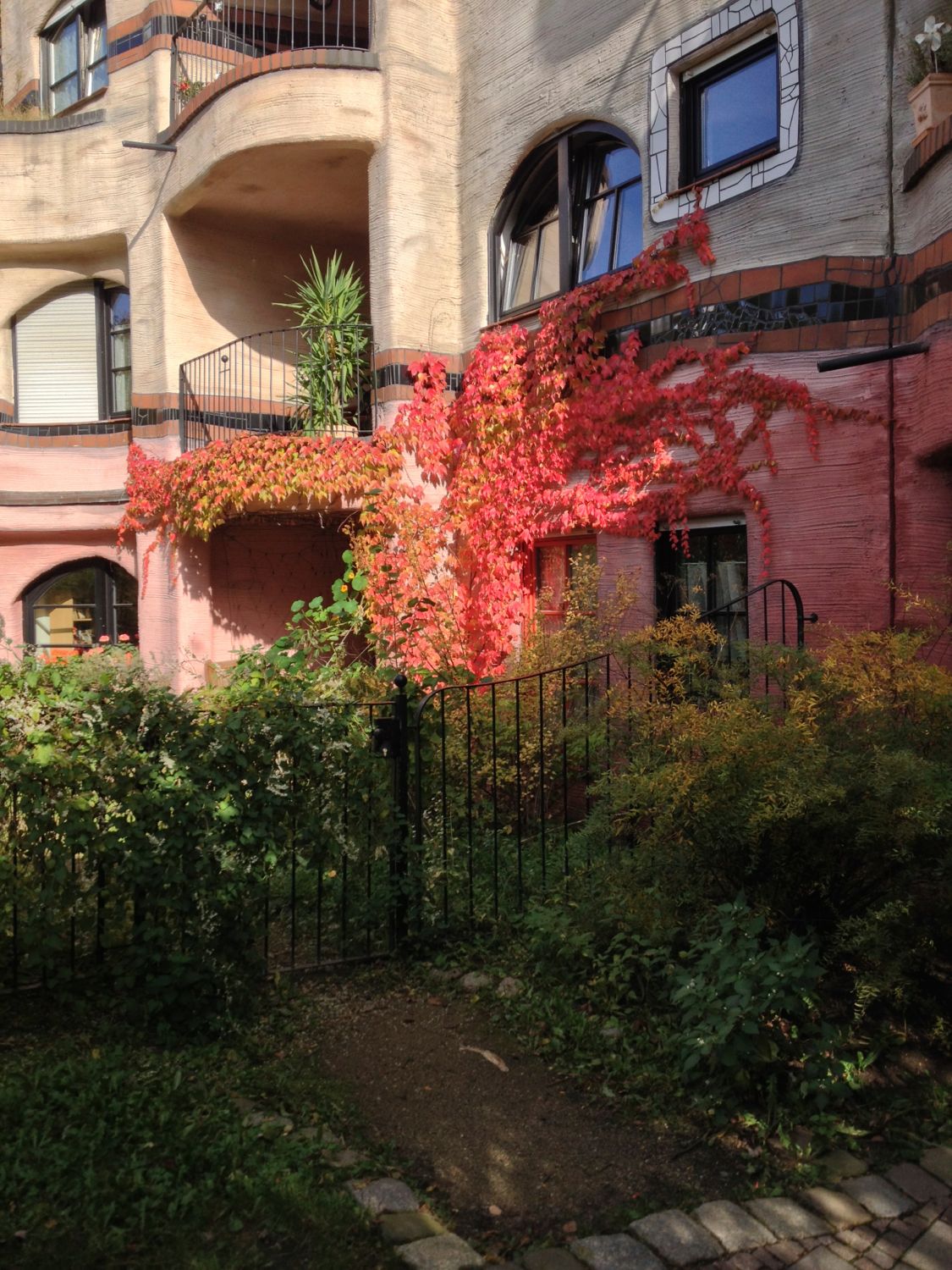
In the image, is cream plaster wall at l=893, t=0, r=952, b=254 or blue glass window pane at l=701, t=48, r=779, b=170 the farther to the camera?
blue glass window pane at l=701, t=48, r=779, b=170

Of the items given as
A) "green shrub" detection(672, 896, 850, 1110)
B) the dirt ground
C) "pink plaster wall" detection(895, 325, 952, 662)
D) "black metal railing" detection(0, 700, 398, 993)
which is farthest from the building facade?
the dirt ground

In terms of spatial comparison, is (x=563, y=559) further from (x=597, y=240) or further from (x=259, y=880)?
(x=259, y=880)

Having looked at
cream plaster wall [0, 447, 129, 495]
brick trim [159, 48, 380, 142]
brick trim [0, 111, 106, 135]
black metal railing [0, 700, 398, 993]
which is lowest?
black metal railing [0, 700, 398, 993]

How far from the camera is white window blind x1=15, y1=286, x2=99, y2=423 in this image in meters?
12.4

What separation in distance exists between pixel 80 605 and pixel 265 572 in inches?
94.3

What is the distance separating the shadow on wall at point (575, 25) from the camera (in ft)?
25.8

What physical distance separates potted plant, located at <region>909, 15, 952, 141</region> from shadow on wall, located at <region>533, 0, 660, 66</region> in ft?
8.63

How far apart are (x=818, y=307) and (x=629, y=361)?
1.51m

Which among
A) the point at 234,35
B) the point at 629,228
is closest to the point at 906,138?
the point at 629,228

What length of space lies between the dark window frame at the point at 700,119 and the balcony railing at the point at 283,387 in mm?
3184

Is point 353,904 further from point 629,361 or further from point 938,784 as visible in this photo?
point 629,361

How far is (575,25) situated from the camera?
8328 millimetres

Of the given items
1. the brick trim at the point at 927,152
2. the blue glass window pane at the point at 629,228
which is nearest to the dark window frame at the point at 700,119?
the blue glass window pane at the point at 629,228

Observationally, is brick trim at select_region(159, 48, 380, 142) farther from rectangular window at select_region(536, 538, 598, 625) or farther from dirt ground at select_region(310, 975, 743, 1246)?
dirt ground at select_region(310, 975, 743, 1246)
